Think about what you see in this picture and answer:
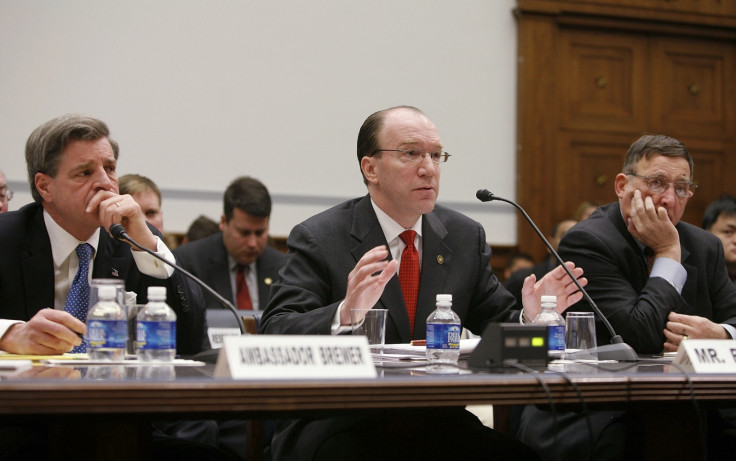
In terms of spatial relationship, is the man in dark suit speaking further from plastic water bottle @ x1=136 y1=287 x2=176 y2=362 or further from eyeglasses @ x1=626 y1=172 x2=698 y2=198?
eyeglasses @ x1=626 y1=172 x2=698 y2=198

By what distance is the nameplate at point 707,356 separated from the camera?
5.91ft

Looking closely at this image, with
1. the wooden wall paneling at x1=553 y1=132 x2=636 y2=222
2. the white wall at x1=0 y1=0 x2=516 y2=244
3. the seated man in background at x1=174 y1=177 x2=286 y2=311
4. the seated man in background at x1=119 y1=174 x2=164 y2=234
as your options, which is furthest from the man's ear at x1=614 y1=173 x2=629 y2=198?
the wooden wall paneling at x1=553 y1=132 x2=636 y2=222

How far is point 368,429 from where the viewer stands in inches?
81.0

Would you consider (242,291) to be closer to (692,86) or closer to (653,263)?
(653,263)

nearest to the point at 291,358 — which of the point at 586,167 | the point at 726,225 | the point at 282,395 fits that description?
the point at 282,395

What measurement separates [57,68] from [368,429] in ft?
13.9

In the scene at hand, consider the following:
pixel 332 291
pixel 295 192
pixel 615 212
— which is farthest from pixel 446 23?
pixel 332 291

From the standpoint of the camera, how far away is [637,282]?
2.98 meters

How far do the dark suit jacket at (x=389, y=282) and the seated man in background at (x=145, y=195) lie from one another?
147 cm

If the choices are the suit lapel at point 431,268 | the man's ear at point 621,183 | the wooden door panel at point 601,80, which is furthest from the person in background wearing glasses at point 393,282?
the wooden door panel at point 601,80

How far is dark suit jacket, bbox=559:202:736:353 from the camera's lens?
2.73 meters

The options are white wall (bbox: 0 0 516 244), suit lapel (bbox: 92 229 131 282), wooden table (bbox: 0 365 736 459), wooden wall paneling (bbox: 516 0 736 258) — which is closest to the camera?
wooden table (bbox: 0 365 736 459)

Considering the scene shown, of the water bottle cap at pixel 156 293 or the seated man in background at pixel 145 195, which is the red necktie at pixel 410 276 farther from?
the seated man in background at pixel 145 195

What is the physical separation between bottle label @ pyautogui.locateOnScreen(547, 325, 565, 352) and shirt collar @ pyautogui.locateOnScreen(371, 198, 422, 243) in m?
0.71
